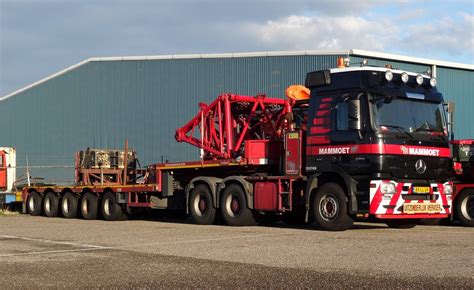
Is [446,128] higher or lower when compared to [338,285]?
higher

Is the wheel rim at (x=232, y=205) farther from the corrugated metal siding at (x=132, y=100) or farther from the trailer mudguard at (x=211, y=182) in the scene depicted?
the corrugated metal siding at (x=132, y=100)

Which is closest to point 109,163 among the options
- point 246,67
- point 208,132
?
point 208,132

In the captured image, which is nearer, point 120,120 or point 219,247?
point 219,247

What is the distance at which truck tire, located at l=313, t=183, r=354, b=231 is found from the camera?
1463 cm

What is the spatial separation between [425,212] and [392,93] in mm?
2608

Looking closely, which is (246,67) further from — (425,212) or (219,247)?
(219,247)

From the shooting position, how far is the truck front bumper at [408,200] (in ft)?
46.7

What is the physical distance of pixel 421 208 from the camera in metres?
14.8

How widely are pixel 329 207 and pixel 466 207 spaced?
167 inches

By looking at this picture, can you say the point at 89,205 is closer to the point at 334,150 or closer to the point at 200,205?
the point at 200,205

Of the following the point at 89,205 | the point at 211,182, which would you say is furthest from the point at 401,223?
the point at 89,205

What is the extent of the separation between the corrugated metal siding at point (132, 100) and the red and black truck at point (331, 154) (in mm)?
12190

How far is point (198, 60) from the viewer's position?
33.8 m

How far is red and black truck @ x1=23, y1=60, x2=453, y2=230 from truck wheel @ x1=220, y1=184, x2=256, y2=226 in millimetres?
25
